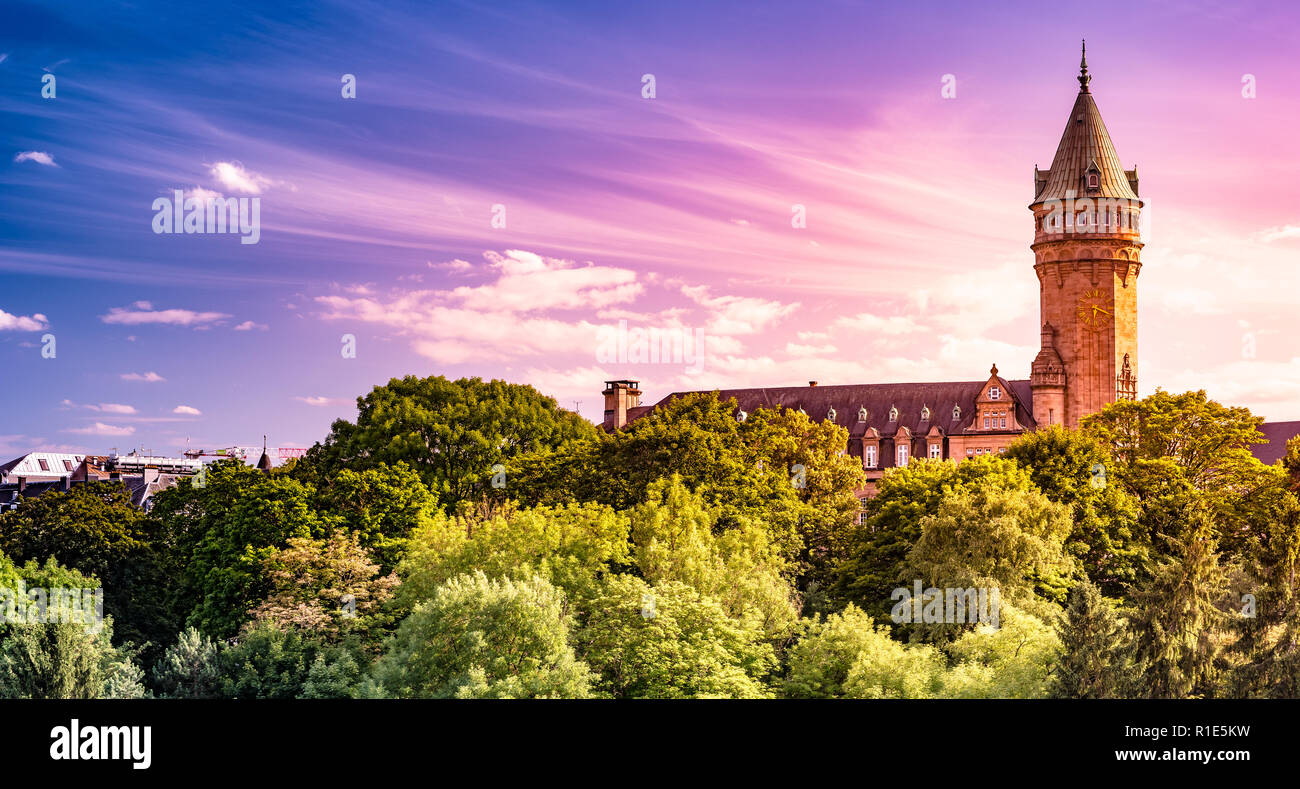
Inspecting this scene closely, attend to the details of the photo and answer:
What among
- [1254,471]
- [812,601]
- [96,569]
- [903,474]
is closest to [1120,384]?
[1254,471]

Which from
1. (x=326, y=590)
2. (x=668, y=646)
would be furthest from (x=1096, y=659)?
(x=326, y=590)

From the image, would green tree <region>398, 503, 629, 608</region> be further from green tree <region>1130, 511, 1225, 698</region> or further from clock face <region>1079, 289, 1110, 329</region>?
clock face <region>1079, 289, 1110, 329</region>

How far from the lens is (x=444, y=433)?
67.9m

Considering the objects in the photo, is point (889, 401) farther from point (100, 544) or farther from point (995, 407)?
point (100, 544)

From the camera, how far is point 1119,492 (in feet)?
184

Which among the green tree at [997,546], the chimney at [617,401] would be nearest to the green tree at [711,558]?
the green tree at [997,546]

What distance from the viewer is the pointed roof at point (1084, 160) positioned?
10056 centimetres

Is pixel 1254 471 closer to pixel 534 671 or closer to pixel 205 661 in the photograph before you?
pixel 534 671

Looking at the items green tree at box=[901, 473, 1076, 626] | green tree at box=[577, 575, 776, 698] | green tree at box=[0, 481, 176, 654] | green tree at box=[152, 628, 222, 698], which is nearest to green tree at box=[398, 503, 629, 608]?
green tree at box=[577, 575, 776, 698]

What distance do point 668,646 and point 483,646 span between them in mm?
5479

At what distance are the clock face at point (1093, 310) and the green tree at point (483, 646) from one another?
7359 centimetres

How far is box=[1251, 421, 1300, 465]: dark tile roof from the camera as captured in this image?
10644cm

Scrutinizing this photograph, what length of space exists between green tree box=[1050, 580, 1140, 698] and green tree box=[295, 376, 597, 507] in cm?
3533
